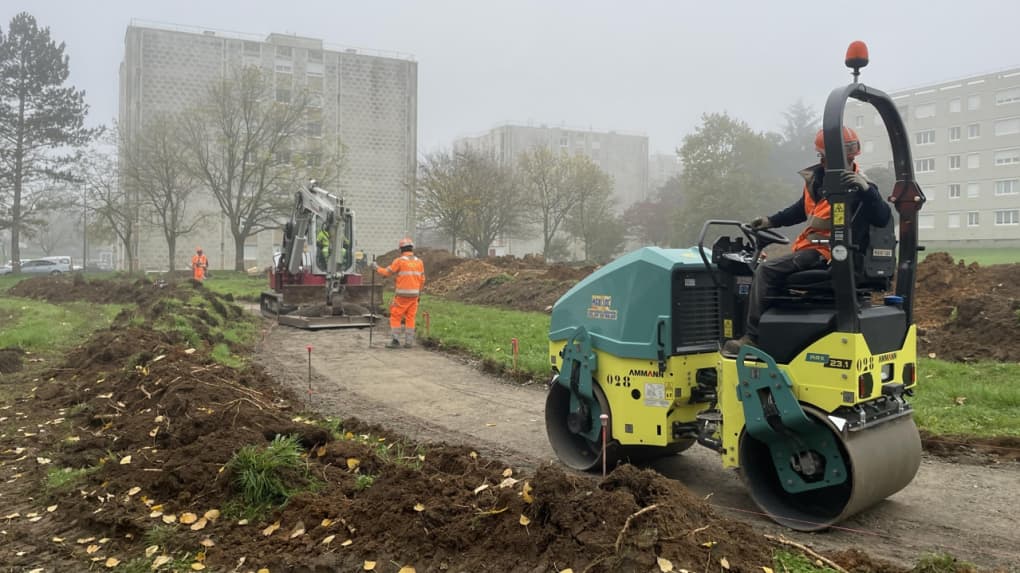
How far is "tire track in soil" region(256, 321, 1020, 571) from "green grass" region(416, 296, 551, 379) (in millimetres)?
445

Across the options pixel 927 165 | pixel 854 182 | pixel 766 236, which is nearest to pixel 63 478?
pixel 766 236

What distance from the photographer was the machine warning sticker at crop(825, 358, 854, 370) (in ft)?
15.0

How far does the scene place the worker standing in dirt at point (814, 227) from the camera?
457 cm

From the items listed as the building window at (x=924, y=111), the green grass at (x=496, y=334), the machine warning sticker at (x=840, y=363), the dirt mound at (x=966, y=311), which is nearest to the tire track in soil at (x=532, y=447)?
the green grass at (x=496, y=334)

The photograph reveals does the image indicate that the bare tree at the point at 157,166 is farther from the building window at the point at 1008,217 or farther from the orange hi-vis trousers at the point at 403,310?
the building window at the point at 1008,217

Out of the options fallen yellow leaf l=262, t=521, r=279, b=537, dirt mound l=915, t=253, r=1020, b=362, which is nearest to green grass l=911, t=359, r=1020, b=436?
dirt mound l=915, t=253, r=1020, b=362

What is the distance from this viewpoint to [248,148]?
138 ft

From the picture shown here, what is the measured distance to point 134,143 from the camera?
129ft

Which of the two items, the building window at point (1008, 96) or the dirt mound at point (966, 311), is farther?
the building window at point (1008, 96)

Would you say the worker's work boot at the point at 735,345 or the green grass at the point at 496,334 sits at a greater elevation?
the worker's work boot at the point at 735,345

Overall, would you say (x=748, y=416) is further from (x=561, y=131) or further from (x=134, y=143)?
(x=561, y=131)

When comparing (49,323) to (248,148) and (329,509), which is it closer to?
(329,509)

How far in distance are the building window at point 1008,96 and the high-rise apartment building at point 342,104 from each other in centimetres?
4764

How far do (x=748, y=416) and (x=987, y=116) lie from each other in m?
69.5
